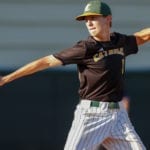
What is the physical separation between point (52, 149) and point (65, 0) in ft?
5.32

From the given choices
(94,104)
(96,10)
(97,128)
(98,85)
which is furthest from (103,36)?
(97,128)

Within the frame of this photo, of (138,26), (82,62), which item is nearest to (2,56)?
(138,26)

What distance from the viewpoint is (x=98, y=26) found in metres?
6.30

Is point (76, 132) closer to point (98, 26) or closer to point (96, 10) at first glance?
point (98, 26)

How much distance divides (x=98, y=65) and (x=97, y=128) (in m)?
0.46

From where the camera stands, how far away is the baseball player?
6297 millimetres

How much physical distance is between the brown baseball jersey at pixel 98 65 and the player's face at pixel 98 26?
5 centimetres

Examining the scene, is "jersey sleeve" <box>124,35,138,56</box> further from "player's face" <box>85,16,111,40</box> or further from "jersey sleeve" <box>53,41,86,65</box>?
"jersey sleeve" <box>53,41,86,65</box>

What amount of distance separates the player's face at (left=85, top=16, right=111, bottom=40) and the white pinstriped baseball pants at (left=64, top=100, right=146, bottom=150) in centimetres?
49

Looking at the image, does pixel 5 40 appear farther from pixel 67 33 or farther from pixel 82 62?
pixel 82 62

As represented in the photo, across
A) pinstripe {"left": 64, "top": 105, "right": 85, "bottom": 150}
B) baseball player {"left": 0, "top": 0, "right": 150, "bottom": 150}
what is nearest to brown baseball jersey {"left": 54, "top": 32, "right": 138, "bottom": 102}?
baseball player {"left": 0, "top": 0, "right": 150, "bottom": 150}

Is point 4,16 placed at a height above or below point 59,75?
above

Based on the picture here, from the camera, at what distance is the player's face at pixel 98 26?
20.7 ft

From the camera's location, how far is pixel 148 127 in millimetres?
9812
